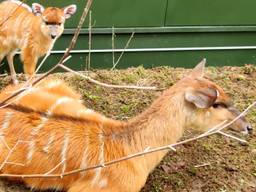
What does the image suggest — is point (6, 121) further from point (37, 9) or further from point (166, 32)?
point (166, 32)

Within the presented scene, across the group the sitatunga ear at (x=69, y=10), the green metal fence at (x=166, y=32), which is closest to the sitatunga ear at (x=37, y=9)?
the sitatunga ear at (x=69, y=10)

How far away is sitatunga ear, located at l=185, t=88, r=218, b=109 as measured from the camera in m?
3.11

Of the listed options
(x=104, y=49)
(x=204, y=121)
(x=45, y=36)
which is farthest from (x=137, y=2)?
(x=204, y=121)

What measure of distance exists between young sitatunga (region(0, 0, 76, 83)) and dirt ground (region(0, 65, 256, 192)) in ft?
1.34

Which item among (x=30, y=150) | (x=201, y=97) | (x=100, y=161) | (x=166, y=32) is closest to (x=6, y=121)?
(x=30, y=150)

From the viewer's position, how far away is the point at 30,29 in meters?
4.48

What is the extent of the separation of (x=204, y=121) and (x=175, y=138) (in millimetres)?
219

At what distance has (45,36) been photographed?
448 cm

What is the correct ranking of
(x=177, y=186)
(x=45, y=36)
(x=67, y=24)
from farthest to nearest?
(x=67, y=24)
(x=45, y=36)
(x=177, y=186)

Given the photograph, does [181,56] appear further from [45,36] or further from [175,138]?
[175,138]

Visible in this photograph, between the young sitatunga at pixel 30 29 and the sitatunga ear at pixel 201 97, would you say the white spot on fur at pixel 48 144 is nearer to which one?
the sitatunga ear at pixel 201 97

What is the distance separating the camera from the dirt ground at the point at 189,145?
367 centimetres

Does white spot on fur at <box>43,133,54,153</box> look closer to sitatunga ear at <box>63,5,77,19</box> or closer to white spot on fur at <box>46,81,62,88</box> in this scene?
white spot on fur at <box>46,81,62,88</box>

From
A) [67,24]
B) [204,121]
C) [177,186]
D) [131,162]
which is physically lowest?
[177,186]
